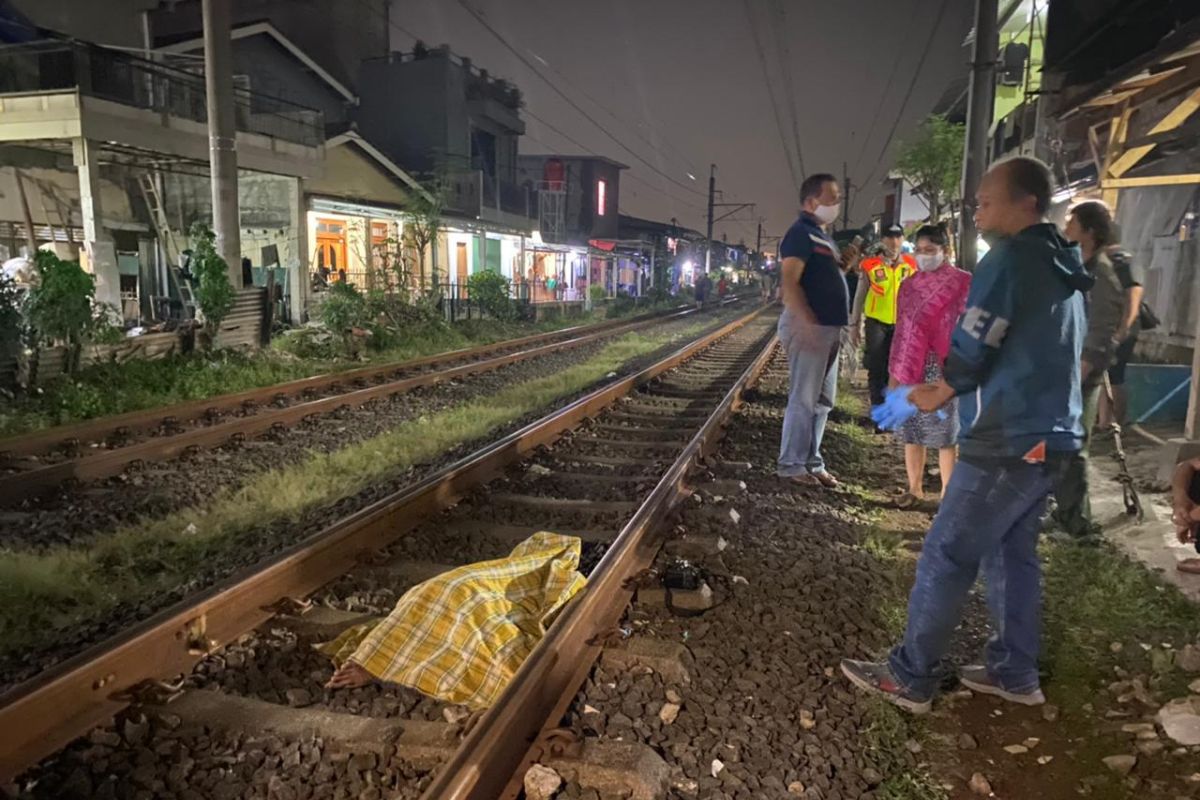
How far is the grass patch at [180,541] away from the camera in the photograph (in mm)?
3879

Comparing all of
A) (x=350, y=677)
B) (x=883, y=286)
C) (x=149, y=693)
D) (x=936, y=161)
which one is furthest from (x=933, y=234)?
(x=936, y=161)

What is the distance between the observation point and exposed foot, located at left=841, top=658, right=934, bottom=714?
2.96 meters

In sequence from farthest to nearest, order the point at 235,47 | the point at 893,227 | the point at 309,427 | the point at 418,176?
the point at 418,176
the point at 235,47
the point at 309,427
the point at 893,227

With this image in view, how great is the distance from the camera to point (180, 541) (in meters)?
4.83

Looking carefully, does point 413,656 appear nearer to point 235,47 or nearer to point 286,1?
point 235,47

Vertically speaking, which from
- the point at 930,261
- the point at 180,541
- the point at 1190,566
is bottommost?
the point at 180,541

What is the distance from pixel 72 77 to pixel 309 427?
515 inches

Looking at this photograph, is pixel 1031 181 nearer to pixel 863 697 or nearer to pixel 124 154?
pixel 863 697

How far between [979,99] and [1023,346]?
659cm

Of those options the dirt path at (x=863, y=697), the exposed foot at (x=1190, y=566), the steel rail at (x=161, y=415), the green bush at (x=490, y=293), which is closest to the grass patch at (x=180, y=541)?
the steel rail at (x=161, y=415)

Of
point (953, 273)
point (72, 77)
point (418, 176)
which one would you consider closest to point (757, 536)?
point (953, 273)

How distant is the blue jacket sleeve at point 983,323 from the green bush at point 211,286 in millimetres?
11449

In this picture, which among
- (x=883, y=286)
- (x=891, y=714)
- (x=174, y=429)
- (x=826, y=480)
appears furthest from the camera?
(x=174, y=429)

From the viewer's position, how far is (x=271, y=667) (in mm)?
3139
